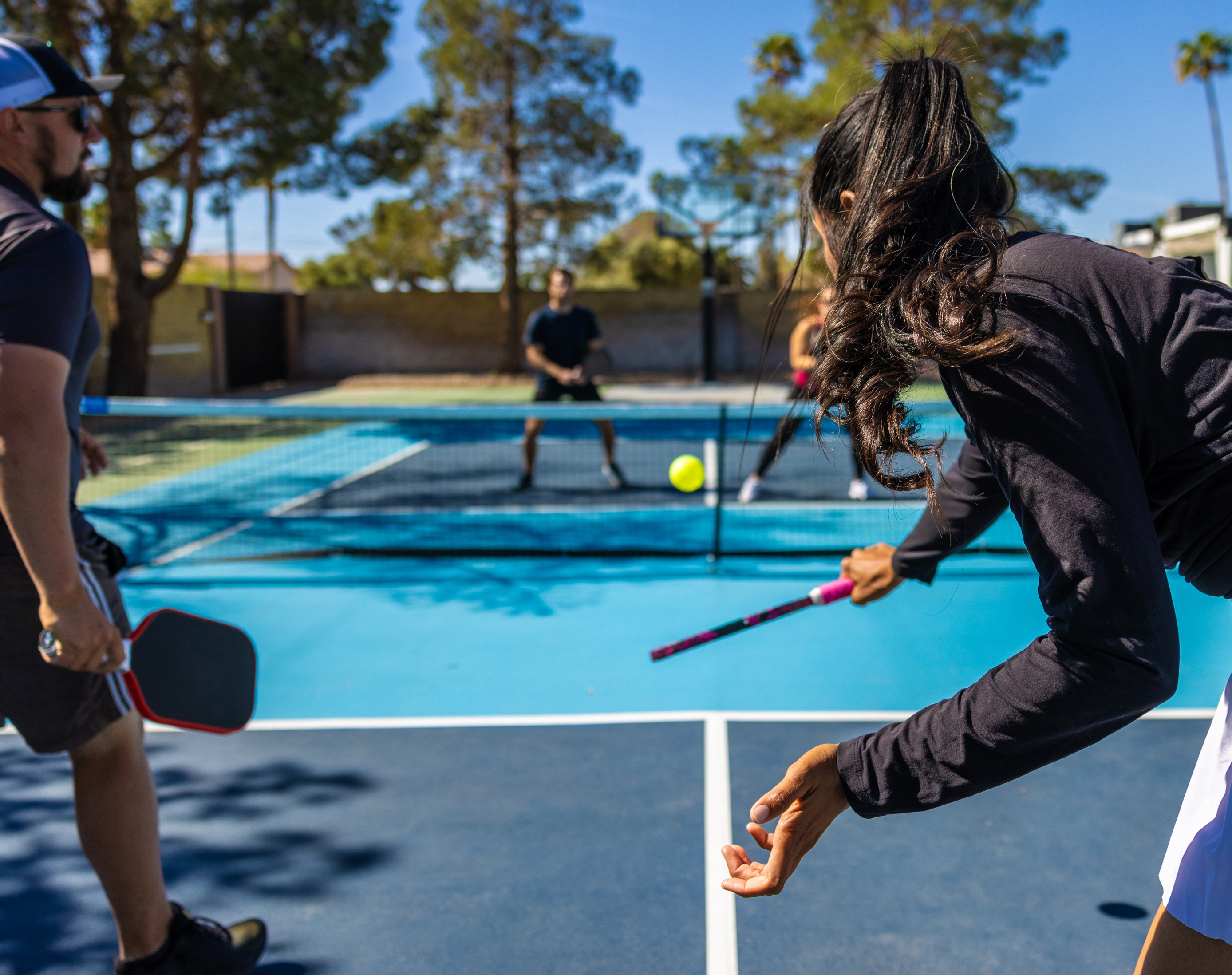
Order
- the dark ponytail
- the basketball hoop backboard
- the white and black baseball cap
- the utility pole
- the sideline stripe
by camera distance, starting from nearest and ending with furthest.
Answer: the dark ponytail, the white and black baseball cap, the sideline stripe, the basketball hoop backboard, the utility pole

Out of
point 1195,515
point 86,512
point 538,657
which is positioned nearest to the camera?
point 1195,515

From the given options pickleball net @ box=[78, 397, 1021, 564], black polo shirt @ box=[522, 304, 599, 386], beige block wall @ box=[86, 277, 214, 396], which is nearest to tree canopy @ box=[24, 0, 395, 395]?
beige block wall @ box=[86, 277, 214, 396]

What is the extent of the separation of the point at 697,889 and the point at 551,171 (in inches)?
1074

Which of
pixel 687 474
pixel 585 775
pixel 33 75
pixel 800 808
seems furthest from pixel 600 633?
pixel 800 808

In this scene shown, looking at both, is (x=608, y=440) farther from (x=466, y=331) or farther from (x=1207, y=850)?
(x=466, y=331)

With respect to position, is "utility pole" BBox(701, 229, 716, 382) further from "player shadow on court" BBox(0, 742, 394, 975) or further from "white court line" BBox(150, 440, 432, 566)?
"player shadow on court" BBox(0, 742, 394, 975)

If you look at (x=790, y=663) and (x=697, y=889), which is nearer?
(x=697, y=889)

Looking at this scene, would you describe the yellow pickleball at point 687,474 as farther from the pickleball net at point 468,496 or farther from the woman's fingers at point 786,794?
the woman's fingers at point 786,794

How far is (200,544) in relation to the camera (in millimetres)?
6809

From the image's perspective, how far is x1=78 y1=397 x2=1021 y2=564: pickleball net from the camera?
643cm

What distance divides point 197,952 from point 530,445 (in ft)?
21.6

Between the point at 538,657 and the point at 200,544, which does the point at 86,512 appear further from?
the point at 538,657

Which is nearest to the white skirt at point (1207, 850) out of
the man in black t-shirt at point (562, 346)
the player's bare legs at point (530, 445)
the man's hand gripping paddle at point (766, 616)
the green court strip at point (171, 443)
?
the man's hand gripping paddle at point (766, 616)

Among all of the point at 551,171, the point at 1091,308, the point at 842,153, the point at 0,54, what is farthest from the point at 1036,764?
the point at 551,171
